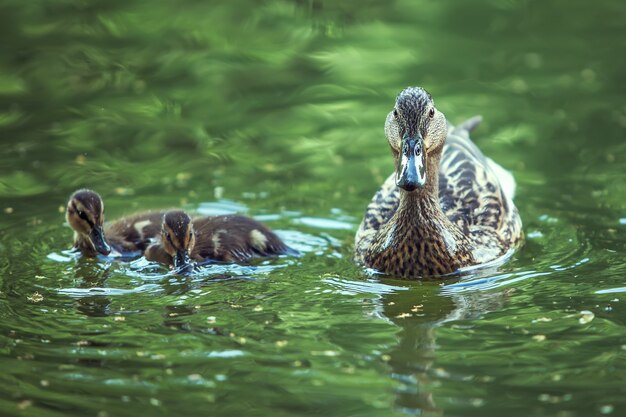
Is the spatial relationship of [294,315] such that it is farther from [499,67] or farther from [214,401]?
[499,67]

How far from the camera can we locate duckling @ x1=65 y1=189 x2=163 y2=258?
266 inches

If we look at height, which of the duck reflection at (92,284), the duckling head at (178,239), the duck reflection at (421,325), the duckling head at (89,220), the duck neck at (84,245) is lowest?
the duck reflection at (421,325)

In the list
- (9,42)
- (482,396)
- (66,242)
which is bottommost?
(482,396)

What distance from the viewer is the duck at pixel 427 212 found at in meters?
6.24

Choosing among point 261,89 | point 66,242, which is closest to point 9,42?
point 261,89

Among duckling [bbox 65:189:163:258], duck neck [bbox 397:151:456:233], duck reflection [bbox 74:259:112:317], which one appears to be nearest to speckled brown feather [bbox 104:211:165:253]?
duckling [bbox 65:189:163:258]

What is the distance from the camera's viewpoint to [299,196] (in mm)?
7613

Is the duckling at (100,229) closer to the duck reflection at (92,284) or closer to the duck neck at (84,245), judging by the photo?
the duck neck at (84,245)

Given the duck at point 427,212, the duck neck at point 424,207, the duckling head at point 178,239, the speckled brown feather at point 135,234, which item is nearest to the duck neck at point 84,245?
the speckled brown feather at point 135,234

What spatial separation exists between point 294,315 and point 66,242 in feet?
6.40

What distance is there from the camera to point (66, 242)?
278 inches

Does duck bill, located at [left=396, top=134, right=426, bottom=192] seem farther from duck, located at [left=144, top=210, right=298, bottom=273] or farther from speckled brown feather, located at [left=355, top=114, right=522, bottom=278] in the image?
duck, located at [left=144, top=210, right=298, bottom=273]

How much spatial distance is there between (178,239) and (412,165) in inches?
48.7

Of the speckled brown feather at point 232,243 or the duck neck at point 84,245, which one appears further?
the duck neck at point 84,245
